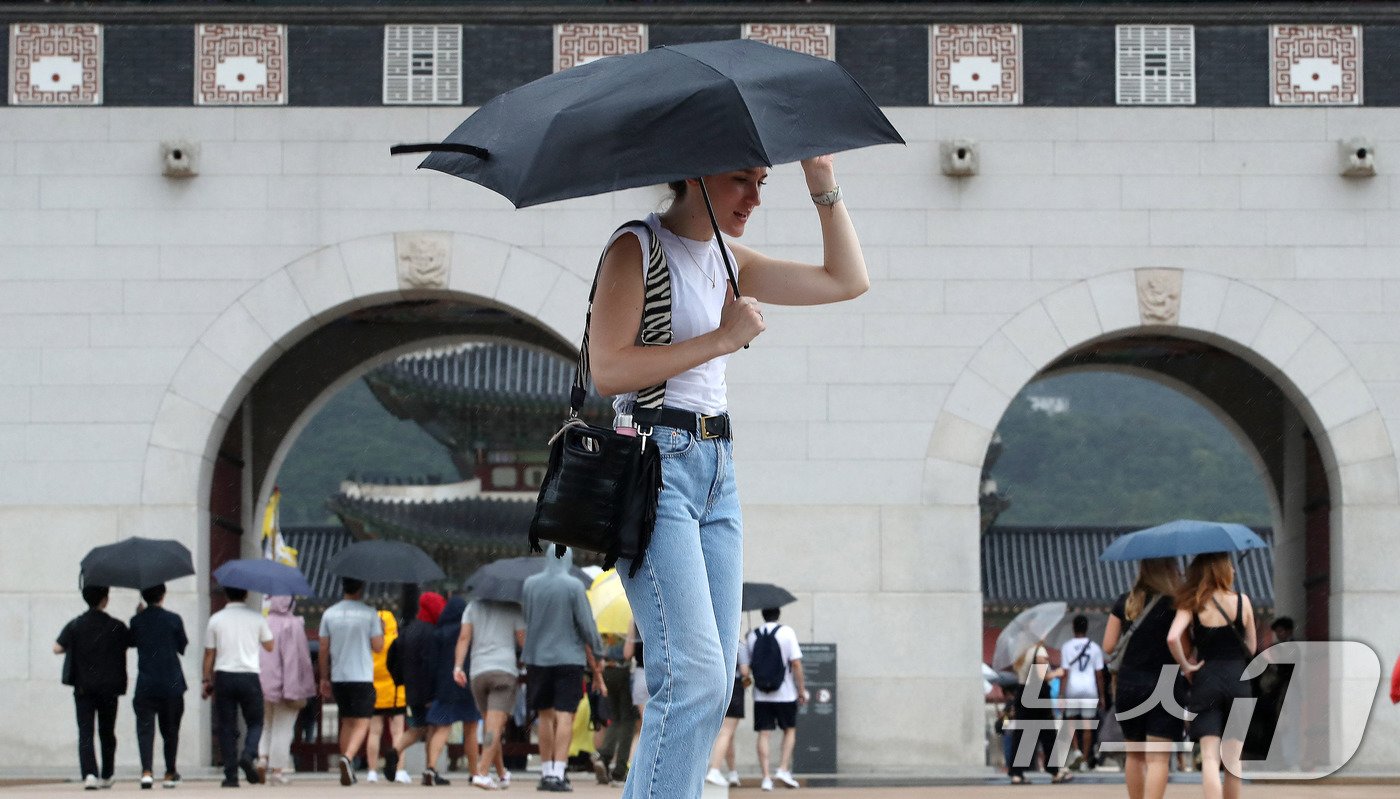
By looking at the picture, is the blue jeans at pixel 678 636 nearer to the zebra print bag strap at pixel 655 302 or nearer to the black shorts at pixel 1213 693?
the zebra print bag strap at pixel 655 302

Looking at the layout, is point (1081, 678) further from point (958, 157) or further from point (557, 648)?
point (557, 648)

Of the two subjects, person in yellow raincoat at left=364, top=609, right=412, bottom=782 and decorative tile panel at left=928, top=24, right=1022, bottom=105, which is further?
decorative tile panel at left=928, top=24, right=1022, bottom=105

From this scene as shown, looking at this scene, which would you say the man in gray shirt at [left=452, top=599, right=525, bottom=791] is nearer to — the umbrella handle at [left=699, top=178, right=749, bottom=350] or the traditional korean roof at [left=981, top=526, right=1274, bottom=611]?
the umbrella handle at [left=699, top=178, right=749, bottom=350]

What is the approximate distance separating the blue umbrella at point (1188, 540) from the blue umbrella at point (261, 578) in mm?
6572

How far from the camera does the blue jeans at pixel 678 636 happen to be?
4.39 meters

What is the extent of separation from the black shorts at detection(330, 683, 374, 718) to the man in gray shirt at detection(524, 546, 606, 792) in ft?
6.11

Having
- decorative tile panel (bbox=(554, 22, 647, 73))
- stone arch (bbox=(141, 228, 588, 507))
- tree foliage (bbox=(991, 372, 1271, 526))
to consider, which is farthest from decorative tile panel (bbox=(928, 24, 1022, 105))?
tree foliage (bbox=(991, 372, 1271, 526))

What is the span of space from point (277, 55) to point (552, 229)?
2598 millimetres

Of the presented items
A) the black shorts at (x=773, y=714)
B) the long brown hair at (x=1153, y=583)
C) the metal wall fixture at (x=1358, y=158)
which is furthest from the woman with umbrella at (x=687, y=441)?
the metal wall fixture at (x=1358, y=158)

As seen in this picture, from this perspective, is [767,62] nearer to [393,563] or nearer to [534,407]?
[393,563]

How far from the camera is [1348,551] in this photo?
15703 millimetres

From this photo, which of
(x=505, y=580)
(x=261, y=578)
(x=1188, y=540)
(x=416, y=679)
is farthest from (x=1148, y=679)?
(x=261, y=578)

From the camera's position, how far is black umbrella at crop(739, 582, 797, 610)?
14469 mm

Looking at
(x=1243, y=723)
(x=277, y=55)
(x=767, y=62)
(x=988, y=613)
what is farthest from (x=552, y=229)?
(x=988, y=613)
